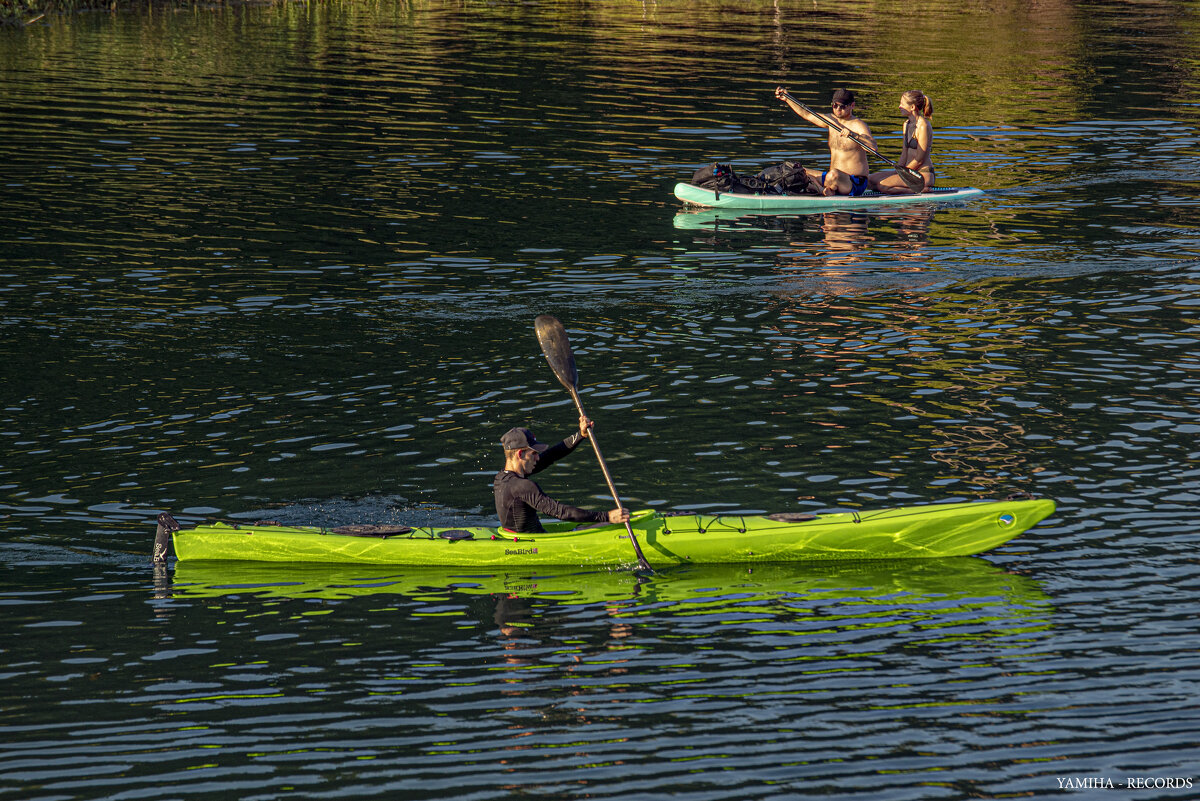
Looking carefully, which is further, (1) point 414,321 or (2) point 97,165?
(2) point 97,165

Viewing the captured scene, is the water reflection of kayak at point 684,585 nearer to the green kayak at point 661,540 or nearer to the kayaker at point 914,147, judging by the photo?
the green kayak at point 661,540

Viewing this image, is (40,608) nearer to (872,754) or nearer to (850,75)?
(872,754)

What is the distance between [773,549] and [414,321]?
25.3ft

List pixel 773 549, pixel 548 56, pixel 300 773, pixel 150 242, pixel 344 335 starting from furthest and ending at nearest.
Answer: pixel 548 56
pixel 150 242
pixel 344 335
pixel 773 549
pixel 300 773

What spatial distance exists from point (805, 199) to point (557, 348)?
37.0 feet

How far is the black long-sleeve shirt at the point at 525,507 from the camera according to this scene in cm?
1104

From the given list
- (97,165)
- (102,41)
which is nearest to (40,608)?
(97,165)

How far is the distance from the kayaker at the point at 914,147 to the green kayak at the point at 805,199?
0.61 feet

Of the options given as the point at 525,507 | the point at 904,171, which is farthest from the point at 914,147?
the point at 525,507

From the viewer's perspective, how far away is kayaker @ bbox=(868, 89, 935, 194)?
2222 cm

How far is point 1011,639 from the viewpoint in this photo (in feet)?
31.3

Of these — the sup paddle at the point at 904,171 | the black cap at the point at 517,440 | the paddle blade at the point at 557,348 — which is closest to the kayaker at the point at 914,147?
the sup paddle at the point at 904,171

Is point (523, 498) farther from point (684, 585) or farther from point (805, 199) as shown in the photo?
point (805, 199)

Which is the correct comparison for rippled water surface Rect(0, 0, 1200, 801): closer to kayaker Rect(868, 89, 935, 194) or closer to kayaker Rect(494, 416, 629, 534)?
kayaker Rect(494, 416, 629, 534)
